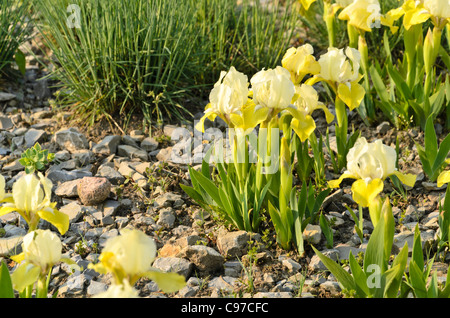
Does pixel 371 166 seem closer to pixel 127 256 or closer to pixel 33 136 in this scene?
pixel 127 256

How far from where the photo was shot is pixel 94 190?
8.01 ft

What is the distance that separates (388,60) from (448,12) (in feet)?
1.45

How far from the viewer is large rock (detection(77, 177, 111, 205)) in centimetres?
244

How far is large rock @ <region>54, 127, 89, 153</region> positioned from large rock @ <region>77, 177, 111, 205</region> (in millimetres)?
408

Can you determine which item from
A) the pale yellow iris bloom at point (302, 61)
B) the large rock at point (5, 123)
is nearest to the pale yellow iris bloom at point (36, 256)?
the pale yellow iris bloom at point (302, 61)

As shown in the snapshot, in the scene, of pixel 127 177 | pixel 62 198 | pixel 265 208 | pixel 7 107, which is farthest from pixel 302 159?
pixel 7 107

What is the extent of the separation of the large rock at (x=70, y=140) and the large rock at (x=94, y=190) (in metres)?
0.41

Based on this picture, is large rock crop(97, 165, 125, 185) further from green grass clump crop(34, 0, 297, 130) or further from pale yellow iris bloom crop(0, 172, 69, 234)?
pale yellow iris bloom crop(0, 172, 69, 234)

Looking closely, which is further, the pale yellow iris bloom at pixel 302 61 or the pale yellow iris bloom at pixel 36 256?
the pale yellow iris bloom at pixel 302 61

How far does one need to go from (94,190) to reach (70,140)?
1.70ft

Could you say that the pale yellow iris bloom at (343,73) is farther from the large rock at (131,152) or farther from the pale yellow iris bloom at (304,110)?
the large rock at (131,152)

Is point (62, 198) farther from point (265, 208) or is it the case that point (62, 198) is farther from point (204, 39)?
point (204, 39)

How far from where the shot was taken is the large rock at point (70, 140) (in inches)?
112

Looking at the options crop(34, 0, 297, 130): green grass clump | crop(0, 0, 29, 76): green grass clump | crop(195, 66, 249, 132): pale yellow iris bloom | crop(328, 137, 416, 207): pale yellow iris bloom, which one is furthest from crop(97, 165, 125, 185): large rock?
crop(328, 137, 416, 207): pale yellow iris bloom
